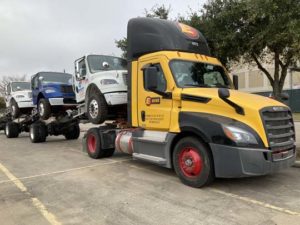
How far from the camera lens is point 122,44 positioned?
594 inches

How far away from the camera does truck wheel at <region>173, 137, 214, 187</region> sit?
22.0 ft

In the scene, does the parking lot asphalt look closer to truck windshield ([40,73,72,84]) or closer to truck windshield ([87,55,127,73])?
truck windshield ([87,55,127,73])

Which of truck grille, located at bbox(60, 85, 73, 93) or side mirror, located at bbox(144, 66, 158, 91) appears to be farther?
truck grille, located at bbox(60, 85, 73, 93)

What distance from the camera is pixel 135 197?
252 inches

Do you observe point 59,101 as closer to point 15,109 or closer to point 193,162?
point 15,109

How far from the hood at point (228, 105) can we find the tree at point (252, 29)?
2.45m

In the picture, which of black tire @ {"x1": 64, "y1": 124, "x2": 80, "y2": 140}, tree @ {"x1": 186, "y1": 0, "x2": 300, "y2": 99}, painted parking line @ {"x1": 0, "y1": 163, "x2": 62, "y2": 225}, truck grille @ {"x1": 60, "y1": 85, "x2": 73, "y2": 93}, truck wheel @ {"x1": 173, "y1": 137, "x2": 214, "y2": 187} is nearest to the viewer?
painted parking line @ {"x1": 0, "y1": 163, "x2": 62, "y2": 225}

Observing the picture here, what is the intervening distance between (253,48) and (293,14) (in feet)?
5.61

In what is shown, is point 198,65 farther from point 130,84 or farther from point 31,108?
point 31,108

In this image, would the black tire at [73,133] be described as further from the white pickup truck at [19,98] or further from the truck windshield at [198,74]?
the truck windshield at [198,74]

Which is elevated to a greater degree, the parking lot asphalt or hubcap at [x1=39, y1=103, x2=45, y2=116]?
hubcap at [x1=39, y1=103, x2=45, y2=116]

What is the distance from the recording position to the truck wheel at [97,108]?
1014 centimetres

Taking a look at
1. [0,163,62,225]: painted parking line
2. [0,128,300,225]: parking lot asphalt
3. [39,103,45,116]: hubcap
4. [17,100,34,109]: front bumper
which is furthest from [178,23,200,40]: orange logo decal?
[17,100,34,109]: front bumper

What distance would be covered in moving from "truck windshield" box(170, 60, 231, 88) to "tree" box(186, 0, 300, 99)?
63.5 inches
